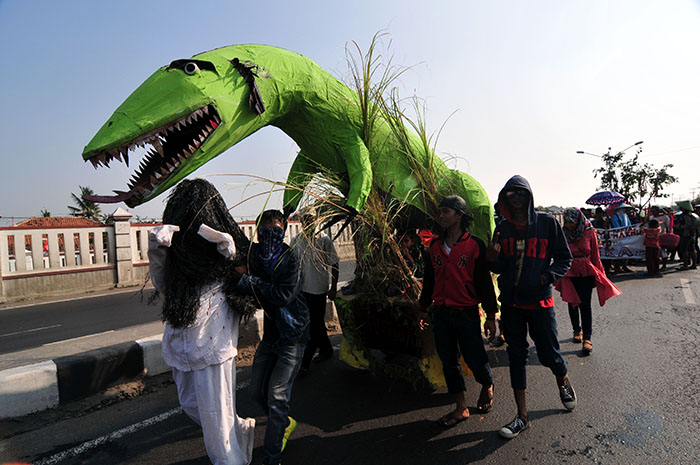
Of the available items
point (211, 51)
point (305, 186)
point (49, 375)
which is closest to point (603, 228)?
point (305, 186)

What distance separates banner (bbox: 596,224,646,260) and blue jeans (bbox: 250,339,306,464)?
9.96 m

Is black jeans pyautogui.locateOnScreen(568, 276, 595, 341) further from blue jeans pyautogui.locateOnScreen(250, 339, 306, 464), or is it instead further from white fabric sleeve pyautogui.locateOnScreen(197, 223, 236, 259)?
white fabric sleeve pyautogui.locateOnScreen(197, 223, 236, 259)

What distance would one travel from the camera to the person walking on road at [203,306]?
2.00m

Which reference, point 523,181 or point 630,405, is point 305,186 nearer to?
point 523,181

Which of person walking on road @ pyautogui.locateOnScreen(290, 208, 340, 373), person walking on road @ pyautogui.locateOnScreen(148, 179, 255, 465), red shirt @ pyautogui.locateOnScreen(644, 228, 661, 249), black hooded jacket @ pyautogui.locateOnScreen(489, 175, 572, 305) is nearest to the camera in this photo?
person walking on road @ pyautogui.locateOnScreen(148, 179, 255, 465)

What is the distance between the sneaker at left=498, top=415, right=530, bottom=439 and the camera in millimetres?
2475

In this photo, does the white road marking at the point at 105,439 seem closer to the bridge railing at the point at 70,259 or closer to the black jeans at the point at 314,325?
the black jeans at the point at 314,325

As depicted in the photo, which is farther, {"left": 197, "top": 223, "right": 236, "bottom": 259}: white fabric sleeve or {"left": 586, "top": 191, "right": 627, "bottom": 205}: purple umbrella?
{"left": 586, "top": 191, "right": 627, "bottom": 205}: purple umbrella

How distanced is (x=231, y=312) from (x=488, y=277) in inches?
66.0

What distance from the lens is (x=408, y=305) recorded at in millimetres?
2988

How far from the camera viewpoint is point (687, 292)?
6.79m

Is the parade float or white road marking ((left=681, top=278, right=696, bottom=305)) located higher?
the parade float

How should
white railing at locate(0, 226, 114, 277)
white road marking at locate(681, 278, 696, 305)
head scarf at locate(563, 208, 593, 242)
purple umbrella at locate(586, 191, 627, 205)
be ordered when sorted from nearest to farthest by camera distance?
head scarf at locate(563, 208, 593, 242)
white road marking at locate(681, 278, 696, 305)
white railing at locate(0, 226, 114, 277)
purple umbrella at locate(586, 191, 627, 205)

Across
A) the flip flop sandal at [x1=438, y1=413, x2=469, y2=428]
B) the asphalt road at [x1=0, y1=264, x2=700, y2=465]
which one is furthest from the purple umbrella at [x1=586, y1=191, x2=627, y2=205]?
the flip flop sandal at [x1=438, y1=413, x2=469, y2=428]
